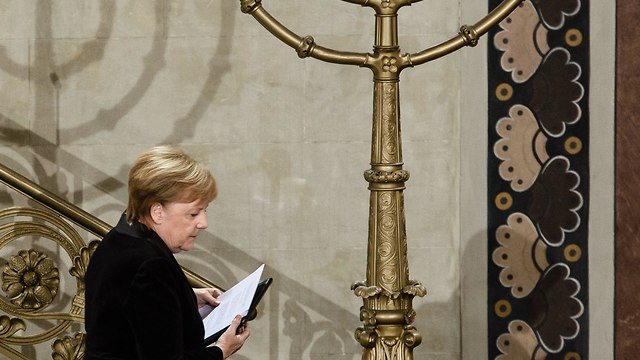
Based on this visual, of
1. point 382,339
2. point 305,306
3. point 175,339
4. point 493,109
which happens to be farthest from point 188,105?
point 175,339

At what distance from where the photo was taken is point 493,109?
15.4ft

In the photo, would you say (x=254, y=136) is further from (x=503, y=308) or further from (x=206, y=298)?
(x=206, y=298)

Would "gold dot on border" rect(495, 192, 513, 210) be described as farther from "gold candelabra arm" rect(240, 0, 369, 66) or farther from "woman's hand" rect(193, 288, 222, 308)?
"woman's hand" rect(193, 288, 222, 308)

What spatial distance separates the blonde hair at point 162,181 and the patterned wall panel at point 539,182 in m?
2.22

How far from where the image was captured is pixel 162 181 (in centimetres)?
269

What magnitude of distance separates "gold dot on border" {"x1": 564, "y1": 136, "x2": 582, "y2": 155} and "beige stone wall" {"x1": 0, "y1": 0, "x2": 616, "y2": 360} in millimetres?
448

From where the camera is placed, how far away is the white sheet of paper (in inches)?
112

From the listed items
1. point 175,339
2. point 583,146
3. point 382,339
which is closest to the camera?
point 175,339

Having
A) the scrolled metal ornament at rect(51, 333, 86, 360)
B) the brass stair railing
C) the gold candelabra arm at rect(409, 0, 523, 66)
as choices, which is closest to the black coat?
the gold candelabra arm at rect(409, 0, 523, 66)

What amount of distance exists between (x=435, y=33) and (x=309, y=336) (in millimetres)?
1391

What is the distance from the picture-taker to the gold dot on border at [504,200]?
15.5ft

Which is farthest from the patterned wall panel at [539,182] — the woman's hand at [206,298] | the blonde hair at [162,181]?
the blonde hair at [162,181]

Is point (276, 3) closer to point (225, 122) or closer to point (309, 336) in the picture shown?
point (225, 122)

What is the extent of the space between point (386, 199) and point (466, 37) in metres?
0.54
